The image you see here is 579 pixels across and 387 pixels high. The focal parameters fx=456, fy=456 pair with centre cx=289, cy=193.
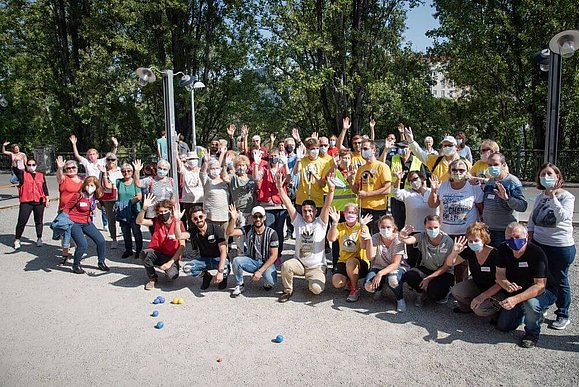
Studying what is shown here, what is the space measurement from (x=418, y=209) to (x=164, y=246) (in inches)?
138

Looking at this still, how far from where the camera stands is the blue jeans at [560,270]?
4543 mm

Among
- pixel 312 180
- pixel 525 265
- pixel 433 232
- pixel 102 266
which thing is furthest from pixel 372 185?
pixel 102 266

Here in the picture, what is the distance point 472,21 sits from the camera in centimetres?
1905

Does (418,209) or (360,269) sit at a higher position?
(418,209)

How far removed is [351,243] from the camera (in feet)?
18.8

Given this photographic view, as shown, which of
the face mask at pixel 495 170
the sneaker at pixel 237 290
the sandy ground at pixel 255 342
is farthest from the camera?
the sneaker at pixel 237 290

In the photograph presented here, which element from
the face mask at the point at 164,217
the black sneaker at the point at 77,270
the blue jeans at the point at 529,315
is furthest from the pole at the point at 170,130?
the blue jeans at the point at 529,315

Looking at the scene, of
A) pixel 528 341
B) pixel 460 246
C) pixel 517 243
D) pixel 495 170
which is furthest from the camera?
pixel 495 170

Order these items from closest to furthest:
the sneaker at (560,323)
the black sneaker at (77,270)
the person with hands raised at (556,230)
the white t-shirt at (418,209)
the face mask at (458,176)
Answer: the person with hands raised at (556,230), the sneaker at (560,323), the face mask at (458,176), the white t-shirt at (418,209), the black sneaker at (77,270)

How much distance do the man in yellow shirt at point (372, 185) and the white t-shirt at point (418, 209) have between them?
1.29 ft

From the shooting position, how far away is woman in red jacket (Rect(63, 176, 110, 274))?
23.0 ft

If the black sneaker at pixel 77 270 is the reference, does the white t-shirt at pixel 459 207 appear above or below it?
above

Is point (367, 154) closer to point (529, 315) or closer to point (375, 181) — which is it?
point (375, 181)

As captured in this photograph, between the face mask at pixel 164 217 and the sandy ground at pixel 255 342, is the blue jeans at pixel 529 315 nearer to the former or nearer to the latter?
the sandy ground at pixel 255 342
